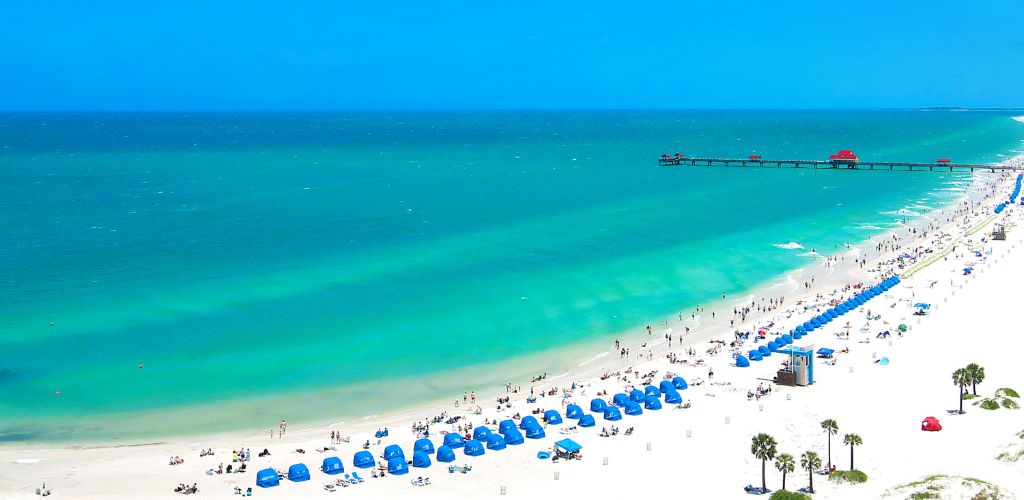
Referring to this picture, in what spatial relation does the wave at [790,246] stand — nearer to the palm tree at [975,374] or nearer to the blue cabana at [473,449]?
the palm tree at [975,374]

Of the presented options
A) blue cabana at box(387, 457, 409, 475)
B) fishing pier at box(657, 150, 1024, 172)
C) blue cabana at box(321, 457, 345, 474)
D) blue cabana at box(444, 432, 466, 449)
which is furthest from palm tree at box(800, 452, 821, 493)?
fishing pier at box(657, 150, 1024, 172)

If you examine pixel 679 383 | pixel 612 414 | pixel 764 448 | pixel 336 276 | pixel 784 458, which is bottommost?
pixel 612 414

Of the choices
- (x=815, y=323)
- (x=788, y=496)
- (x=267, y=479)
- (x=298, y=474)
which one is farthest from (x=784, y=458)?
(x=815, y=323)

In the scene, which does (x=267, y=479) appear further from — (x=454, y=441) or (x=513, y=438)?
(x=513, y=438)

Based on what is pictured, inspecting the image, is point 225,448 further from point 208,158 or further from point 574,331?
point 208,158

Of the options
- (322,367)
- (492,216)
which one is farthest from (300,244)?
(322,367)
